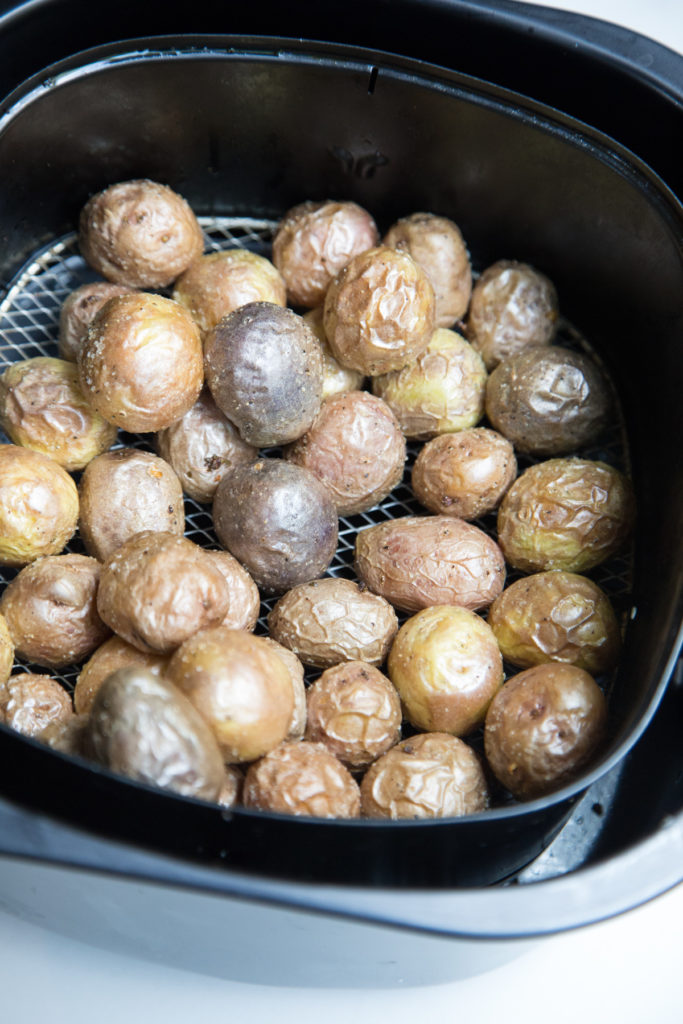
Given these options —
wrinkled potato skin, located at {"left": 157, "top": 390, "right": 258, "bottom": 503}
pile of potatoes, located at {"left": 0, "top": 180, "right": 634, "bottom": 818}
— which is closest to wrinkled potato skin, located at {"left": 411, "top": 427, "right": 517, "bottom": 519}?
pile of potatoes, located at {"left": 0, "top": 180, "right": 634, "bottom": 818}

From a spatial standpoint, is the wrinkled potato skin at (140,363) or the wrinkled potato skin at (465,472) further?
the wrinkled potato skin at (465,472)

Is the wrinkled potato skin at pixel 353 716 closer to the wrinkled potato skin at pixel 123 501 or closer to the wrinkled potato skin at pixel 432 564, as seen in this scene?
the wrinkled potato skin at pixel 432 564

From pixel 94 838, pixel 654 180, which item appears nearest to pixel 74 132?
pixel 654 180

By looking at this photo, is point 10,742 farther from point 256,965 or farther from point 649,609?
point 649,609

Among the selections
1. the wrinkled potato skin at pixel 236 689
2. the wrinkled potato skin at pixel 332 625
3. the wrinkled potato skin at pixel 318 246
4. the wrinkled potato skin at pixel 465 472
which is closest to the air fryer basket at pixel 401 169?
the wrinkled potato skin at pixel 318 246

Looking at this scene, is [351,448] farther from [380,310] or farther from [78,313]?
[78,313]
